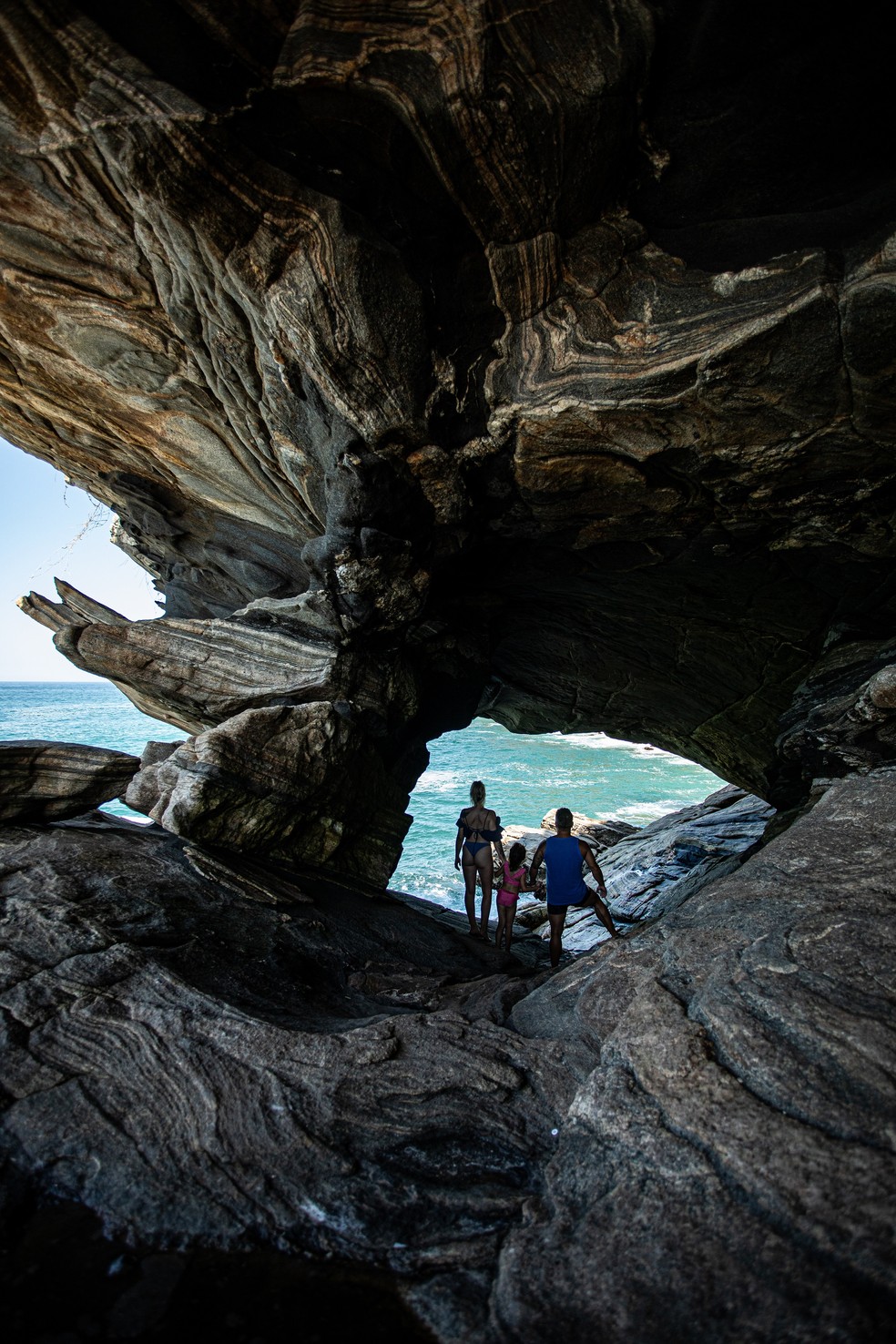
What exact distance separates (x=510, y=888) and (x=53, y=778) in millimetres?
6363

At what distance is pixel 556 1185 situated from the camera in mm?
3305

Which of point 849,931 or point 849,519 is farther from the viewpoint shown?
point 849,519

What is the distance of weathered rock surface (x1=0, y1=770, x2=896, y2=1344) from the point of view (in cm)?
268

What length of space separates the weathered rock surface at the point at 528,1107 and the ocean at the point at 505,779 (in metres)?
14.0

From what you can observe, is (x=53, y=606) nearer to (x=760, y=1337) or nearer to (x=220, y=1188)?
(x=220, y=1188)

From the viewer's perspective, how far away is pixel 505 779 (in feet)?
144

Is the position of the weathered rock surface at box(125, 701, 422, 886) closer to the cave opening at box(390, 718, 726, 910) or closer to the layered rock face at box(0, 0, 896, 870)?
the layered rock face at box(0, 0, 896, 870)

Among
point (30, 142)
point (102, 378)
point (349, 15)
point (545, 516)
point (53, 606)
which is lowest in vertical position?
point (53, 606)

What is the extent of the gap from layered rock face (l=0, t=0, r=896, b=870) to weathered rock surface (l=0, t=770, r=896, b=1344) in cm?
342

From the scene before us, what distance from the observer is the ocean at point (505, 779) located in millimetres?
23755

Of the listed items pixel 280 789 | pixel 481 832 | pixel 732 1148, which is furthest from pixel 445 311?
pixel 481 832

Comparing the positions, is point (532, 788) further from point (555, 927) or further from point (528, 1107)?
point (528, 1107)

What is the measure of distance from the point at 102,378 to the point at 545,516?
5679 mm

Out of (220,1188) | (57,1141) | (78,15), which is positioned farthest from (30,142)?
(220,1188)
